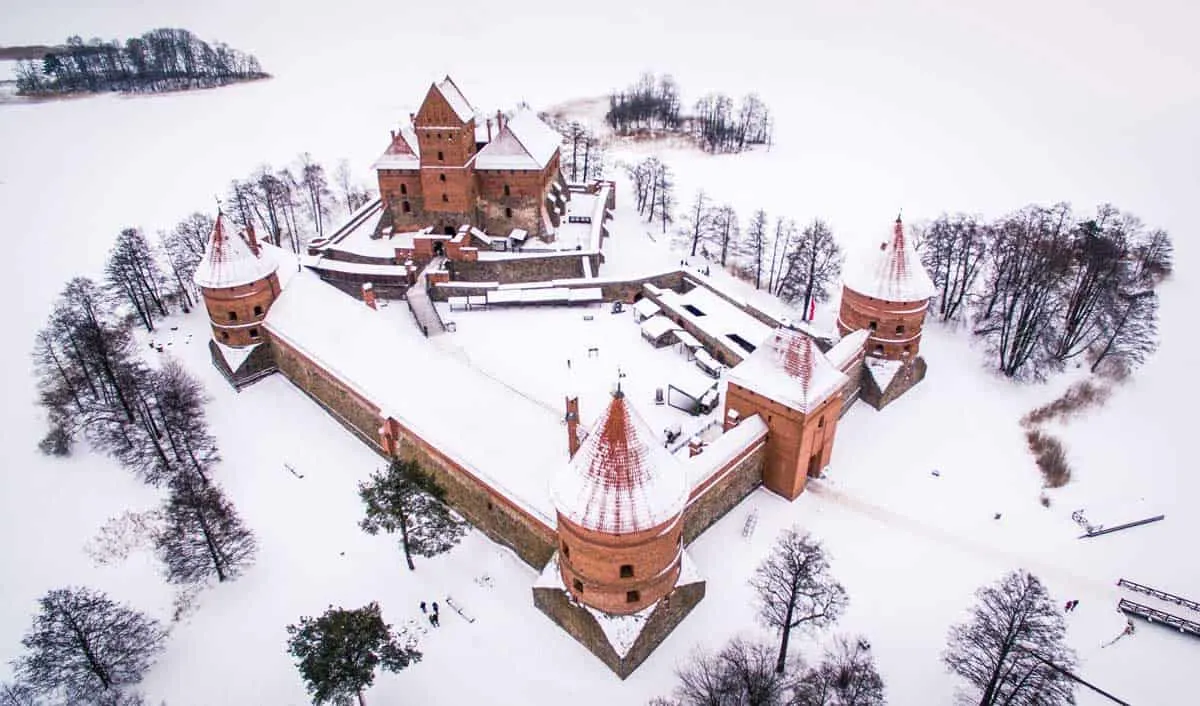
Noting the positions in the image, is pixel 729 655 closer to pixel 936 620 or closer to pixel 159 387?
pixel 936 620

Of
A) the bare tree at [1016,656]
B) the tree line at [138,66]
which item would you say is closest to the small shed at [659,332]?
the bare tree at [1016,656]

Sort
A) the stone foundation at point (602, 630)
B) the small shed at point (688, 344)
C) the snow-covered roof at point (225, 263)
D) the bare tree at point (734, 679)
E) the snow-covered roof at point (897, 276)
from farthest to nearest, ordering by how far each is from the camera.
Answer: the small shed at point (688, 344), the snow-covered roof at point (225, 263), the snow-covered roof at point (897, 276), the stone foundation at point (602, 630), the bare tree at point (734, 679)

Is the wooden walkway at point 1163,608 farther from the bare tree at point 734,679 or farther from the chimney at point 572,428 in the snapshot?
the chimney at point 572,428

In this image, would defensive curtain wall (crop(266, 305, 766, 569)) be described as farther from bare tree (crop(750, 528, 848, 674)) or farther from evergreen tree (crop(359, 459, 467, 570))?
bare tree (crop(750, 528, 848, 674))

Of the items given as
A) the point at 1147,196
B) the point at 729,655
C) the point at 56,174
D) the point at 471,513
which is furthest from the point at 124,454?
the point at 1147,196

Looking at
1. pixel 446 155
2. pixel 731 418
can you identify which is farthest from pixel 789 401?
pixel 446 155

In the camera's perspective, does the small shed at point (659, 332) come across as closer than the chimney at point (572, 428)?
No

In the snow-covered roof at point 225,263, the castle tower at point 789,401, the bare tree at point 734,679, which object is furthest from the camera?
the snow-covered roof at point 225,263
